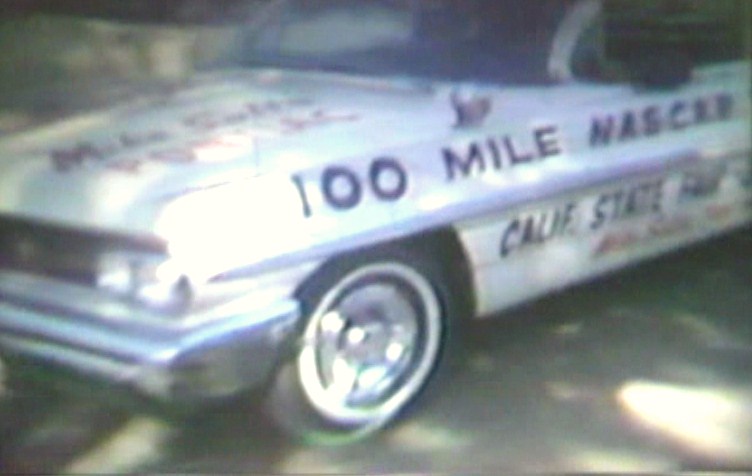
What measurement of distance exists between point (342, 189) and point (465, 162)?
503 mm

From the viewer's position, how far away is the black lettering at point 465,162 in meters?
4.28

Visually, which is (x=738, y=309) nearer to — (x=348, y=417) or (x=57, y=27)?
(x=348, y=417)

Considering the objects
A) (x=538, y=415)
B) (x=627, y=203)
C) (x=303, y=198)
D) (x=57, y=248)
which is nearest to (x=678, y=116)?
(x=627, y=203)

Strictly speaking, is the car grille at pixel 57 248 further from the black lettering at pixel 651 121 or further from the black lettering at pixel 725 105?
the black lettering at pixel 725 105

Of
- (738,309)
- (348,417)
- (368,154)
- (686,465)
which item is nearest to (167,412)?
(348,417)

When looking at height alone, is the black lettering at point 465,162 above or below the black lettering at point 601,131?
below

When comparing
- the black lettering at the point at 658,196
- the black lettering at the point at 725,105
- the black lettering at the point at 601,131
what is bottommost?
the black lettering at the point at 658,196

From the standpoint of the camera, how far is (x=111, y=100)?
14.2ft

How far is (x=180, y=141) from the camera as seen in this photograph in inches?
163

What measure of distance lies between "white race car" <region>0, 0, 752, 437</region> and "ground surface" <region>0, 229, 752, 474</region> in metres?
0.18

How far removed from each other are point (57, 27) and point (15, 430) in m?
1.32

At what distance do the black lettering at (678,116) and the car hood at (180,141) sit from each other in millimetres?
980

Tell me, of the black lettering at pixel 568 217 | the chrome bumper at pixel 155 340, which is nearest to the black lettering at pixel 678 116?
the black lettering at pixel 568 217

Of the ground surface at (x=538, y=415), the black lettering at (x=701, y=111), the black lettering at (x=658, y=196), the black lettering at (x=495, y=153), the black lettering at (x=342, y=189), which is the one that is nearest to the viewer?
the black lettering at (x=342, y=189)
